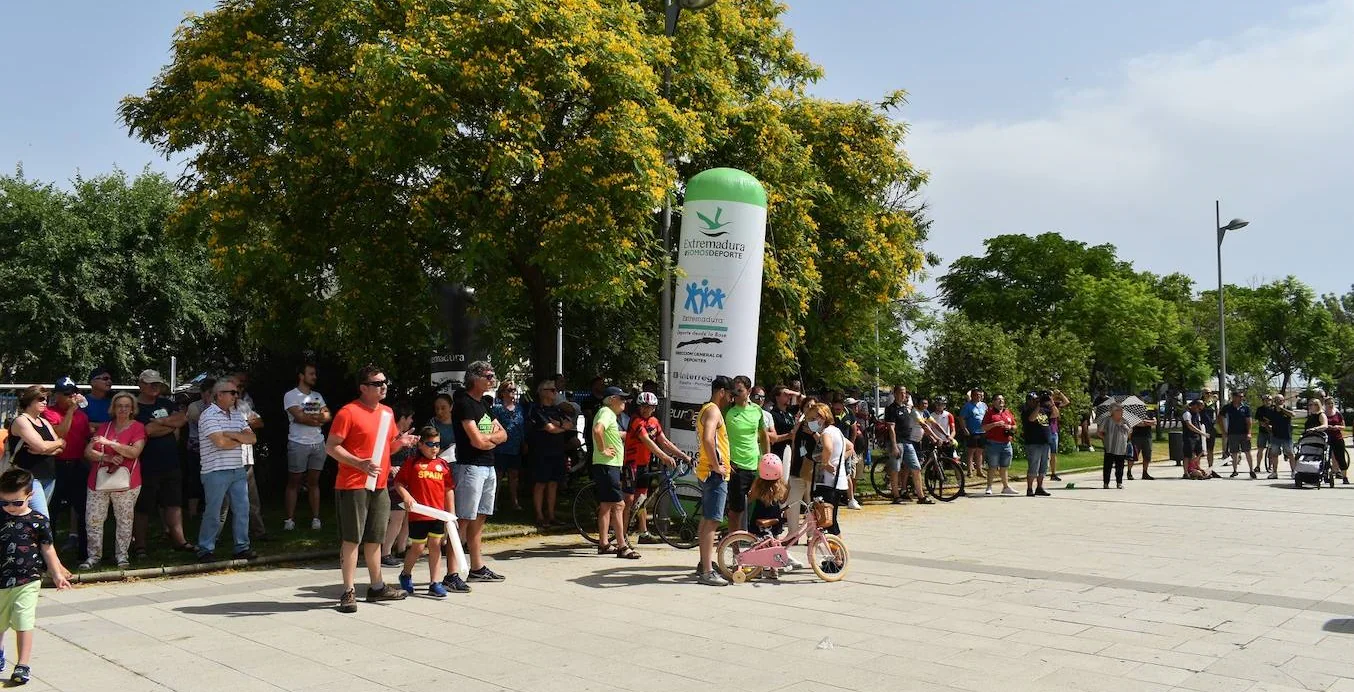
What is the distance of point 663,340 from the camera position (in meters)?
12.5

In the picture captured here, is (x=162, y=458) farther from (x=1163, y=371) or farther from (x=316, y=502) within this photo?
(x=1163, y=371)

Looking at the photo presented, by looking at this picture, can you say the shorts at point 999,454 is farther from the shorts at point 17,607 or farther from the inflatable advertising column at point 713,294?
the shorts at point 17,607

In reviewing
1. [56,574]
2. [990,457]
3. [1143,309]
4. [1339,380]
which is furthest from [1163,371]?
[56,574]

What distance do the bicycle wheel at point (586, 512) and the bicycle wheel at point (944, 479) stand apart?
700 centimetres

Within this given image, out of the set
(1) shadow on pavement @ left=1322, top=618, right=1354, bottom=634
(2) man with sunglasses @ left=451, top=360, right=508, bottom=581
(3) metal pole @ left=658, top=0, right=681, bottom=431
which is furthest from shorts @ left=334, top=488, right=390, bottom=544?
(1) shadow on pavement @ left=1322, top=618, right=1354, bottom=634

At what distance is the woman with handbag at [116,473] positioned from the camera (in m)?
9.34

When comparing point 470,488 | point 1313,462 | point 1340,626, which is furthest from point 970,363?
point 470,488

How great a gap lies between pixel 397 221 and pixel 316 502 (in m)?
3.61

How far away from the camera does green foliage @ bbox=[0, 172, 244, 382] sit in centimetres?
3375

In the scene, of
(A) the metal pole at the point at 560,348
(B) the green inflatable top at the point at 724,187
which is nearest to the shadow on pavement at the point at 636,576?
(B) the green inflatable top at the point at 724,187

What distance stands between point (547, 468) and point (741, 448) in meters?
3.84

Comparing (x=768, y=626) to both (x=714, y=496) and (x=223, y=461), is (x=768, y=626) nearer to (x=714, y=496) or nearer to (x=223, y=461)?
(x=714, y=496)

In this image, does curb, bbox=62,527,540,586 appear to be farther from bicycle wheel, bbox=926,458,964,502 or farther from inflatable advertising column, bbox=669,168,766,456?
bicycle wheel, bbox=926,458,964,502

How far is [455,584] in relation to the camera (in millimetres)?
8875
